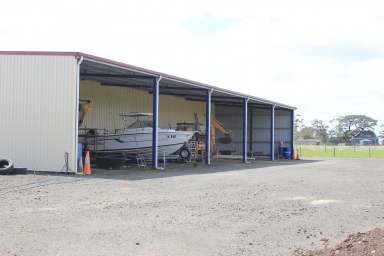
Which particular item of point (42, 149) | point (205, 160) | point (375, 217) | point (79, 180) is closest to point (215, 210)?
point (375, 217)

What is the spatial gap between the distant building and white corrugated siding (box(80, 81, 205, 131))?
107 m

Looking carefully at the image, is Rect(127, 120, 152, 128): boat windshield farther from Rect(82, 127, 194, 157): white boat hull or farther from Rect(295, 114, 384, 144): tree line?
Rect(295, 114, 384, 144): tree line

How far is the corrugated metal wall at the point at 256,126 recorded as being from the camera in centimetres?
4681

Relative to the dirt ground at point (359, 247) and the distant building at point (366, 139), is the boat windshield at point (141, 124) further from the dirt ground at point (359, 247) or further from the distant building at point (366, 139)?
the distant building at point (366, 139)

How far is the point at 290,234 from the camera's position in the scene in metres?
8.76

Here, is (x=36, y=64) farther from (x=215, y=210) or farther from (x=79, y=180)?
(x=215, y=210)

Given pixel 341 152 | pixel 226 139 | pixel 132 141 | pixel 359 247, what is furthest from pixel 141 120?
pixel 341 152

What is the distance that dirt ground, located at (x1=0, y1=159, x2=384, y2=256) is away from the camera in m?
7.75

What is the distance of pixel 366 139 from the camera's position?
14688 centimetres

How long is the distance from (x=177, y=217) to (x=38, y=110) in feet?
39.6

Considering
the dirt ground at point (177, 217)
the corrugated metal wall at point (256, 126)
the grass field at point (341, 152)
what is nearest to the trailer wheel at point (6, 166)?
the dirt ground at point (177, 217)

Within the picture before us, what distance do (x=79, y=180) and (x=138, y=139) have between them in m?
11.0

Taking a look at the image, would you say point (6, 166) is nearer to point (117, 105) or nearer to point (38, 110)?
point (38, 110)

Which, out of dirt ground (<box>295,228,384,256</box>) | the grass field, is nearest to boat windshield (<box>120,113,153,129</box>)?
dirt ground (<box>295,228,384,256</box>)
